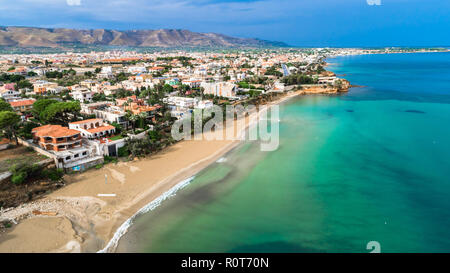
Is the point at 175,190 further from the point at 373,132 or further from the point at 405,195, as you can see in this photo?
the point at 373,132

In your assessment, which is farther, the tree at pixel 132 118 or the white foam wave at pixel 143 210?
the tree at pixel 132 118

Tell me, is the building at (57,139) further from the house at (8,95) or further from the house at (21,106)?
the house at (8,95)

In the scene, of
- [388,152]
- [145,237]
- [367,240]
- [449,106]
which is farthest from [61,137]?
[449,106]

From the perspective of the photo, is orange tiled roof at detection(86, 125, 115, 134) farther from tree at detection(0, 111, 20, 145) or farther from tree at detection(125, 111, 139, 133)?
tree at detection(0, 111, 20, 145)

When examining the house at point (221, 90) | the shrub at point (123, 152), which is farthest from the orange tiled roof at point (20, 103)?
the house at point (221, 90)
